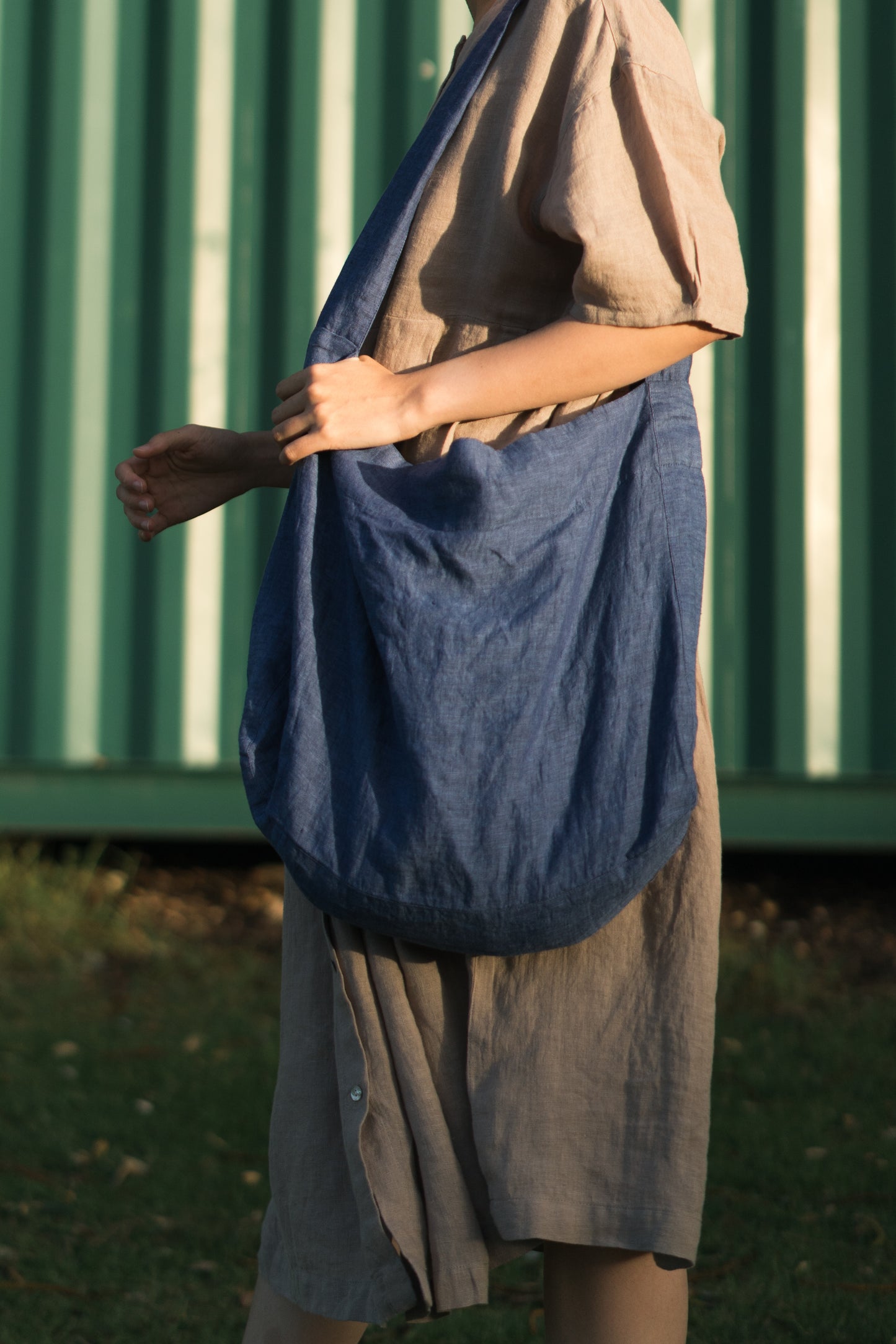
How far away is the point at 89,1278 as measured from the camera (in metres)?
2.15

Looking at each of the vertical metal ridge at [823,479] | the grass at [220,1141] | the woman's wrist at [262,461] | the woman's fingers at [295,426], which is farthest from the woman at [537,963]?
the vertical metal ridge at [823,479]

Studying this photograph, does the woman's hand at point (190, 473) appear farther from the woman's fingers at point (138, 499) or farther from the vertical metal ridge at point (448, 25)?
the vertical metal ridge at point (448, 25)

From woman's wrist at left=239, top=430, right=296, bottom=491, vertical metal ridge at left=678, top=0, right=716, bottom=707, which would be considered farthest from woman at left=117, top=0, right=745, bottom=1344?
vertical metal ridge at left=678, top=0, right=716, bottom=707

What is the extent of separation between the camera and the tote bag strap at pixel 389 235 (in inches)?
46.0

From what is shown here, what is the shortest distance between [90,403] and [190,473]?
277cm

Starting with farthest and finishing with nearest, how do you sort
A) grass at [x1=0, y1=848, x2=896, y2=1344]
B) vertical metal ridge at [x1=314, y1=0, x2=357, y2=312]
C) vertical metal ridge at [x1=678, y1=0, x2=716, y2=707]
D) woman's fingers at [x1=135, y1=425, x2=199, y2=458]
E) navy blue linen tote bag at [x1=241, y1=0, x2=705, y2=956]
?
vertical metal ridge at [x1=314, y1=0, x2=357, y2=312] < vertical metal ridge at [x1=678, y1=0, x2=716, y2=707] < grass at [x1=0, y1=848, x2=896, y2=1344] < woman's fingers at [x1=135, y1=425, x2=199, y2=458] < navy blue linen tote bag at [x1=241, y1=0, x2=705, y2=956]

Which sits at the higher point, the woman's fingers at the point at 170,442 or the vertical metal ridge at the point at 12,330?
the vertical metal ridge at the point at 12,330

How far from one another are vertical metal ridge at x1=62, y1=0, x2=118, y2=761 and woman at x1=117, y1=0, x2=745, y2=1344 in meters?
3.02

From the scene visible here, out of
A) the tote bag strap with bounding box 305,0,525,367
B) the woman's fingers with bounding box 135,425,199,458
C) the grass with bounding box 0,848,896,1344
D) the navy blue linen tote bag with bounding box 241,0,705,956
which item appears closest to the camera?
the navy blue linen tote bag with bounding box 241,0,705,956

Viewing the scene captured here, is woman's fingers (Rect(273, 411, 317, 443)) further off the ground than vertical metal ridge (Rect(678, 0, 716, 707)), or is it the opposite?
vertical metal ridge (Rect(678, 0, 716, 707))

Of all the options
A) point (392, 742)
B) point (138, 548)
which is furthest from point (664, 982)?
point (138, 548)

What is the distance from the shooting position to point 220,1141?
2674 mm

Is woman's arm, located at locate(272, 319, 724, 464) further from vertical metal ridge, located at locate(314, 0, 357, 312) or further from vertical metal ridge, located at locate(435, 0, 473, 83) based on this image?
vertical metal ridge, located at locate(435, 0, 473, 83)

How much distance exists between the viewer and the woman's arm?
1106 mm
